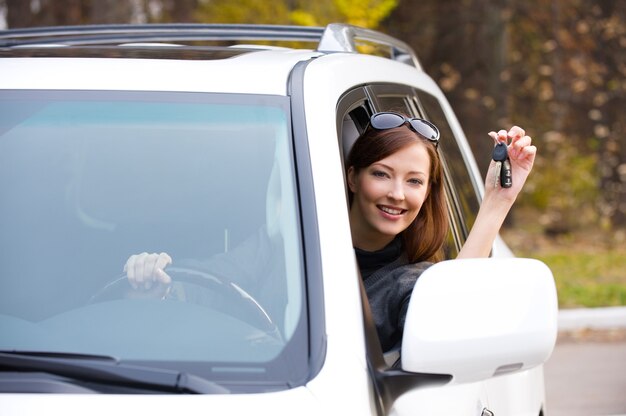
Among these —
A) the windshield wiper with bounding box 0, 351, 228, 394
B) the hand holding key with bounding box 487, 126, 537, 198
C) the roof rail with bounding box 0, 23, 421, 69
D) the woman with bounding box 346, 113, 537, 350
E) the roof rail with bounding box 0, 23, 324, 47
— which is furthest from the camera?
the roof rail with bounding box 0, 23, 324, 47

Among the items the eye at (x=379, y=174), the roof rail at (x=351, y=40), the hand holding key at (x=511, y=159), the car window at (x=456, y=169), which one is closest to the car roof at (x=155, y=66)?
the roof rail at (x=351, y=40)

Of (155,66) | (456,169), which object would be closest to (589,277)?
(456,169)

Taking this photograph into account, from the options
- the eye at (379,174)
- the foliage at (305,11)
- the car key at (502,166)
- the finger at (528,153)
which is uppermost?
the foliage at (305,11)

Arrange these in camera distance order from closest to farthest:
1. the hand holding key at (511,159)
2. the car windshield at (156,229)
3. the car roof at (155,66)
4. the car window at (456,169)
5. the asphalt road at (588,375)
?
the car windshield at (156,229) < the car roof at (155,66) < the hand holding key at (511,159) < the car window at (456,169) < the asphalt road at (588,375)

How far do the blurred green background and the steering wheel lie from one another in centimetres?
1018

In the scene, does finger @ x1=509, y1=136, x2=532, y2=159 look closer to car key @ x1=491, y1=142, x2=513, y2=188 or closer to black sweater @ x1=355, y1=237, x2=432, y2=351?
car key @ x1=491, y1=142, x2=513, y2=188

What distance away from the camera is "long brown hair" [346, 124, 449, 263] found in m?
2.94

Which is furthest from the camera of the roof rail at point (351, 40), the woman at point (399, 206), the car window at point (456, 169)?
the car window at point (456, 169)

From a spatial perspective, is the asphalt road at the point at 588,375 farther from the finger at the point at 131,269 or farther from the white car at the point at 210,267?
the finger at the point at 131,269

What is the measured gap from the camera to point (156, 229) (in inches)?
96.6

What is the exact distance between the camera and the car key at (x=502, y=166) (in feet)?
9.68

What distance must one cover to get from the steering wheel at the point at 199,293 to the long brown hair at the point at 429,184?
71cm

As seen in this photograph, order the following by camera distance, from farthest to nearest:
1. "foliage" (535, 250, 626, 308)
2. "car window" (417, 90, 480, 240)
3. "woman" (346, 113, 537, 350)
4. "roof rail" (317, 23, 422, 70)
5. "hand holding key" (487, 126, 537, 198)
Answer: "foliage" (535, 250, 626, 308) → "car window" (417, 90, 480, 240) → "roof rail" (317, 23, 422, 70) → "hand holding key" (487, 126, 537, 198) → "woman" (346, 113, 537, 350)

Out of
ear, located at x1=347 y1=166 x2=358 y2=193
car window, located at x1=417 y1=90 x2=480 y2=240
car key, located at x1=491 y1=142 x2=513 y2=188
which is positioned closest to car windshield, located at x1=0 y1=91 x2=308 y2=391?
ear, located at x1=347 y1=166 x2=358 y2=193
